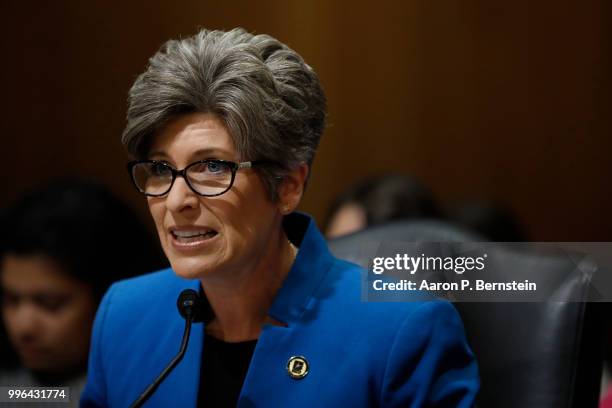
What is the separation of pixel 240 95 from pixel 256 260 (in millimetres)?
324

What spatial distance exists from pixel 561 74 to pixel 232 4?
1.56 metres

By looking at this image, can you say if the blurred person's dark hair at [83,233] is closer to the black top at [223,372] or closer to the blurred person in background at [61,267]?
the blurred person in background at [61,267]

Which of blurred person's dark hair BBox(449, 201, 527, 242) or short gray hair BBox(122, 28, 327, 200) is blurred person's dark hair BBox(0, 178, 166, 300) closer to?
short gray hair BBox(122, 28, 327, 200)

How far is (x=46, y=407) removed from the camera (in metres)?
1.87

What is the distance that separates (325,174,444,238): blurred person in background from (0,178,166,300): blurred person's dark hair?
830 mm

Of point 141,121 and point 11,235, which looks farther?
point 11,235

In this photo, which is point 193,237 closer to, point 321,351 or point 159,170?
point 159,170

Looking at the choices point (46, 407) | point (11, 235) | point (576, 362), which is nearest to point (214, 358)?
point (46, 407)

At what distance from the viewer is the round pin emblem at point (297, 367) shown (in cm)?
159

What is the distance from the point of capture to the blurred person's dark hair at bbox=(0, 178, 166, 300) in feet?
7.91

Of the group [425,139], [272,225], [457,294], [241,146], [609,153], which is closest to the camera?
[241,146]

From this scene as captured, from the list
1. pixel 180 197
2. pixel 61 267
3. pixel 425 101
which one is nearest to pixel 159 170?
pixel 180 197

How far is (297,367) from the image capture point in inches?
62.8

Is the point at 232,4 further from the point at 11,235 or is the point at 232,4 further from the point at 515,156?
the point at 515,156
